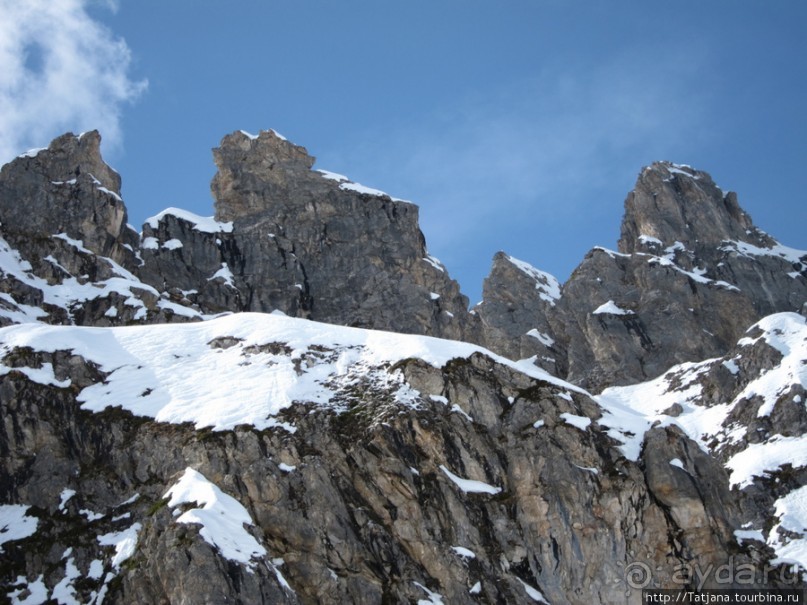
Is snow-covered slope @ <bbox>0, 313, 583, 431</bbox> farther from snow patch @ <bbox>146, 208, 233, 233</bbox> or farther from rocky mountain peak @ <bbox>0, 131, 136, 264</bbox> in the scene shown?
snow patch @ <bbox>146, 208, 233, 233</bbox>

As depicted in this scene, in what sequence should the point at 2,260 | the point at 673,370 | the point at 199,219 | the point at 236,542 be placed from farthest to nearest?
the point at 673,370, the point at 199,219, the point at 2,260, the point at 236,542

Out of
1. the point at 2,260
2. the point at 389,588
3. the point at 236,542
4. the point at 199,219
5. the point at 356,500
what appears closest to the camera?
the point at 236,542

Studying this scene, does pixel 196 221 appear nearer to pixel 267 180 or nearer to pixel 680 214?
pixel 267 180

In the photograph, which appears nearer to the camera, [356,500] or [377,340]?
[356,500]

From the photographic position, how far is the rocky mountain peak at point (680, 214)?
158m

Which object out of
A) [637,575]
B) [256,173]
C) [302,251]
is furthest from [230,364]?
[256,173]

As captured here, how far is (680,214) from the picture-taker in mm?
161125

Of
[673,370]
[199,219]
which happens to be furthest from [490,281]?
[199,219]

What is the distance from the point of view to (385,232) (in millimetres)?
125750

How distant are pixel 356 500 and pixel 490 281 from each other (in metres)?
122

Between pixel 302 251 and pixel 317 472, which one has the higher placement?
pixel 302 251

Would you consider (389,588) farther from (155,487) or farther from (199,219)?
(199,219)

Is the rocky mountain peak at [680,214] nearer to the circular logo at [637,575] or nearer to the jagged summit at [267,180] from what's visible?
the jagged summit at [267,180]

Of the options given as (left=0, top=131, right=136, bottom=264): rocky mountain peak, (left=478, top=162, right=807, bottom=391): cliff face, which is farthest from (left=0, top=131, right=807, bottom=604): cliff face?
(left=478, top=162, right=807, bottom=391): cliff face
